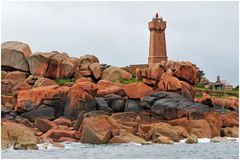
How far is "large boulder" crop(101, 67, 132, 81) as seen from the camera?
43.2 metres

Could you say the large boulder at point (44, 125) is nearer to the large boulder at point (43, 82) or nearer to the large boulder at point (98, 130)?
the large boulder at point (98, 130)

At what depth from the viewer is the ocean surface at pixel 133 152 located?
911 inches

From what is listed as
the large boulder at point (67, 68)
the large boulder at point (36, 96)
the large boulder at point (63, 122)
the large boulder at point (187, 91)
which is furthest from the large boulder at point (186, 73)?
the large boulder at point (63, 122)

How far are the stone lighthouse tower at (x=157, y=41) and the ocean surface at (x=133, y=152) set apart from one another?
26.3 meters

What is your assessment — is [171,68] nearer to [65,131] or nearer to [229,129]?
[229,129]

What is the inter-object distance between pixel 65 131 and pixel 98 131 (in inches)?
107

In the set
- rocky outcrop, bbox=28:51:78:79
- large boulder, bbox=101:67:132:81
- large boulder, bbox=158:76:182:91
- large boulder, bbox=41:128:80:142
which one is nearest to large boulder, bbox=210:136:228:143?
large boulder, bbox=158:76:182:91

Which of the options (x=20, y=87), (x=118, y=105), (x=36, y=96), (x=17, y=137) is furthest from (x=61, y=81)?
(x=17, y=137)

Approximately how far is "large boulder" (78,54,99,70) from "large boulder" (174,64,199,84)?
8450mm

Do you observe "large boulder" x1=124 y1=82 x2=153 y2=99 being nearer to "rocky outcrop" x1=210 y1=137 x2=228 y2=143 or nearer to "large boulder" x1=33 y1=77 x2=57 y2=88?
"large boulder" x1=33 y1=77 x2=57 y2=88

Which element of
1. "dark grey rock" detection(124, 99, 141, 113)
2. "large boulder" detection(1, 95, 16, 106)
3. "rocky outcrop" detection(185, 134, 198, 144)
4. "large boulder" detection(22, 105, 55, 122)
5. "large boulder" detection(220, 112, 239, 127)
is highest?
"large boulder" detection(1, 95, 16, 106)

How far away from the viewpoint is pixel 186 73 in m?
39.1

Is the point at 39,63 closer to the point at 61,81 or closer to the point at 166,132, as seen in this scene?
the point at 61,81

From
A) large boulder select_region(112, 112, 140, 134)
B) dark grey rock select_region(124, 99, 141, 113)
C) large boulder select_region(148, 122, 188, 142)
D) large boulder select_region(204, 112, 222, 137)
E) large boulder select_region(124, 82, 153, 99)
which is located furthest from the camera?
large boulder select_region(124, 82, 153, 99)
